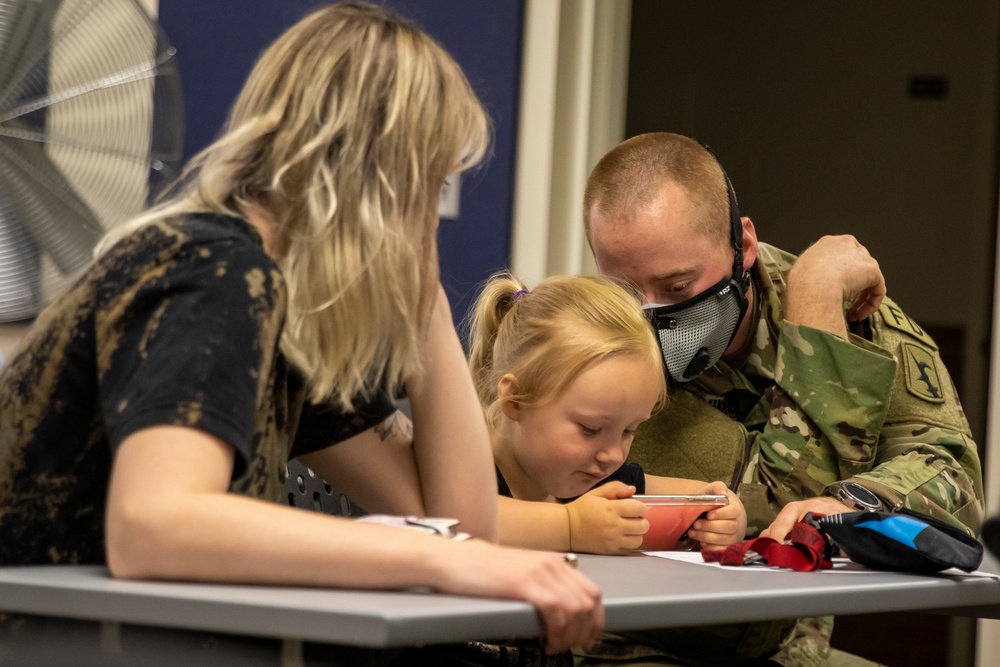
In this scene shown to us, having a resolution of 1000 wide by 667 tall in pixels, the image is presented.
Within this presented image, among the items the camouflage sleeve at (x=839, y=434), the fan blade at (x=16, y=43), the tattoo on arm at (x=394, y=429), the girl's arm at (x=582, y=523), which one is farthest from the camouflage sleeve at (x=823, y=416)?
the fan blade at (x=16, y=43)

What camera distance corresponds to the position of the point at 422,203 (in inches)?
44.8

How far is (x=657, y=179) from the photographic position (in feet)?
6.46

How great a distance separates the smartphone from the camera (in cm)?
157

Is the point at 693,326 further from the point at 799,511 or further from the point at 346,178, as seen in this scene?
the point at 346,178

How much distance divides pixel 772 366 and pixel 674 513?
0.48m

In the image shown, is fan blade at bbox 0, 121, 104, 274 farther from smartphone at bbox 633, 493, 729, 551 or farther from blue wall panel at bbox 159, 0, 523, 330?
smartphone at bbox 633, 493, 729, 551

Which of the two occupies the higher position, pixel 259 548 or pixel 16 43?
pixel 16 43

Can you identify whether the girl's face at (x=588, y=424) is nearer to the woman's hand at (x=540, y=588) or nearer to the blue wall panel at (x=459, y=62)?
the woman's hand at (x=540, y=588)

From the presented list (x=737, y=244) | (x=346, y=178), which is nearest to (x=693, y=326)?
(x=737, y=244)

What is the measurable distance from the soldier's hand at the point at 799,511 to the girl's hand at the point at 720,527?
0.11 ft

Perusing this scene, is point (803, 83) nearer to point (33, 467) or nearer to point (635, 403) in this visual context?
point (635, 403)

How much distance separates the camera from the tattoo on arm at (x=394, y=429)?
137 cm

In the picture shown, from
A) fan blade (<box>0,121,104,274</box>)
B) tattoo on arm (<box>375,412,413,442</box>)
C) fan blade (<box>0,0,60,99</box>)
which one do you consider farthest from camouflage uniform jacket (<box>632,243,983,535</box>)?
fan blade (<box>0,0,60,99</box>)

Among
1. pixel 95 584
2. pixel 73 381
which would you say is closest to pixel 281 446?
pixel 73 381
